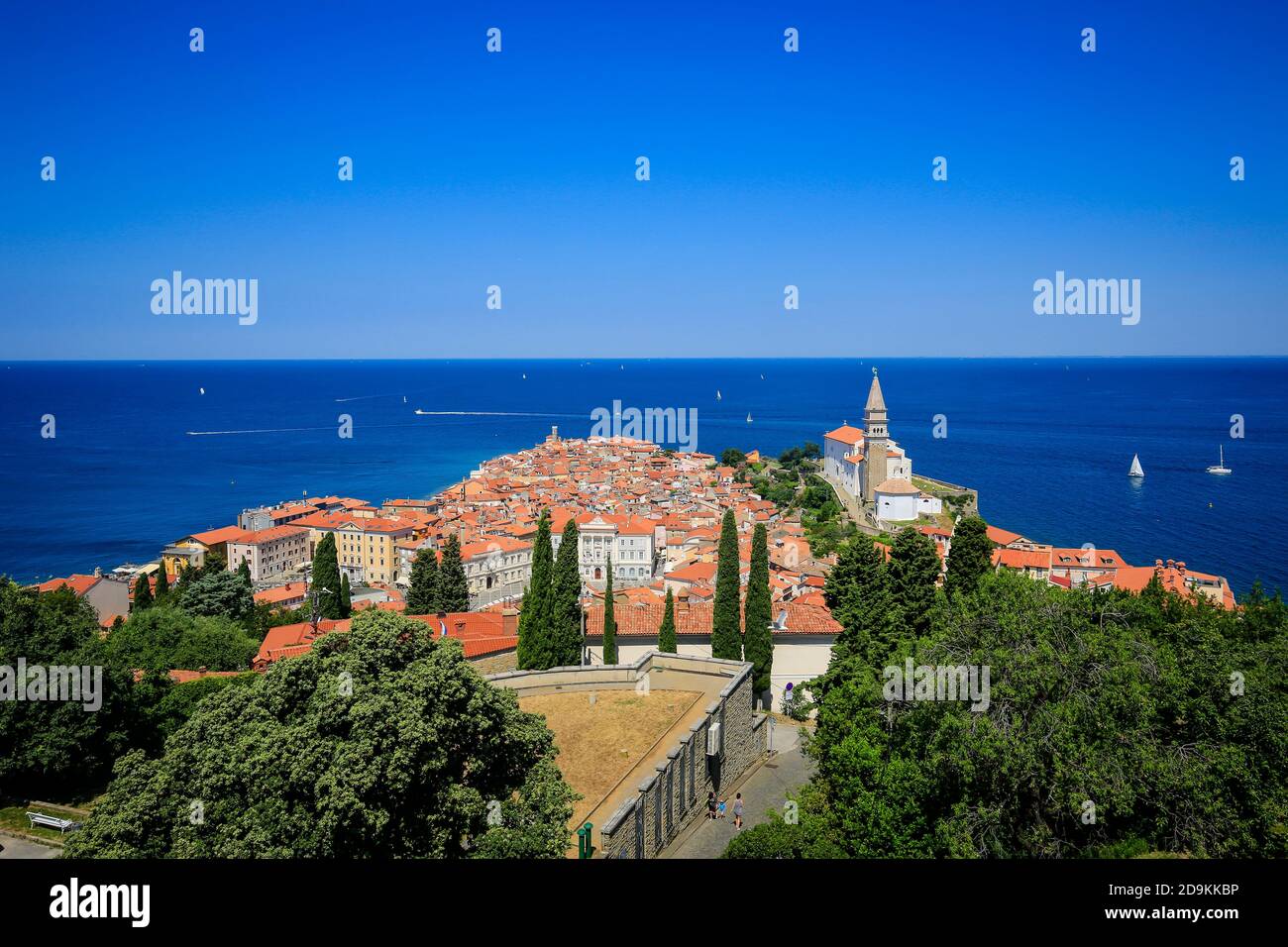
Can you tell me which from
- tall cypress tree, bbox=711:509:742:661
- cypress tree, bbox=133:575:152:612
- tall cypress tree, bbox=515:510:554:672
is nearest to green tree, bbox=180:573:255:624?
cypress tree, bbox=133:575:152:612

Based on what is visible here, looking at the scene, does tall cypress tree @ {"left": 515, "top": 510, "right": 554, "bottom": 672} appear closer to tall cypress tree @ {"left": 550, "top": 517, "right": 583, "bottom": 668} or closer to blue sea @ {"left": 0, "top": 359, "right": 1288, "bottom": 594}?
tall cypress tree @ {"left": 550, "top": 517, "right": 583, "bottom": 668}

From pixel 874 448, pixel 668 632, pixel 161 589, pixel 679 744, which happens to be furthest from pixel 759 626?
pixel 874 448

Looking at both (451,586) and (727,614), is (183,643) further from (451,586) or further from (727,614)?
(727,614)

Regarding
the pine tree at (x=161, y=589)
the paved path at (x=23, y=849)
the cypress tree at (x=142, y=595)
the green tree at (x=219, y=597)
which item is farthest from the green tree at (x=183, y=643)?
the paved path at (x=23, y=849)

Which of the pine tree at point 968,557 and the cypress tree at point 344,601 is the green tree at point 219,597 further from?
the pine tree at point 968,557
